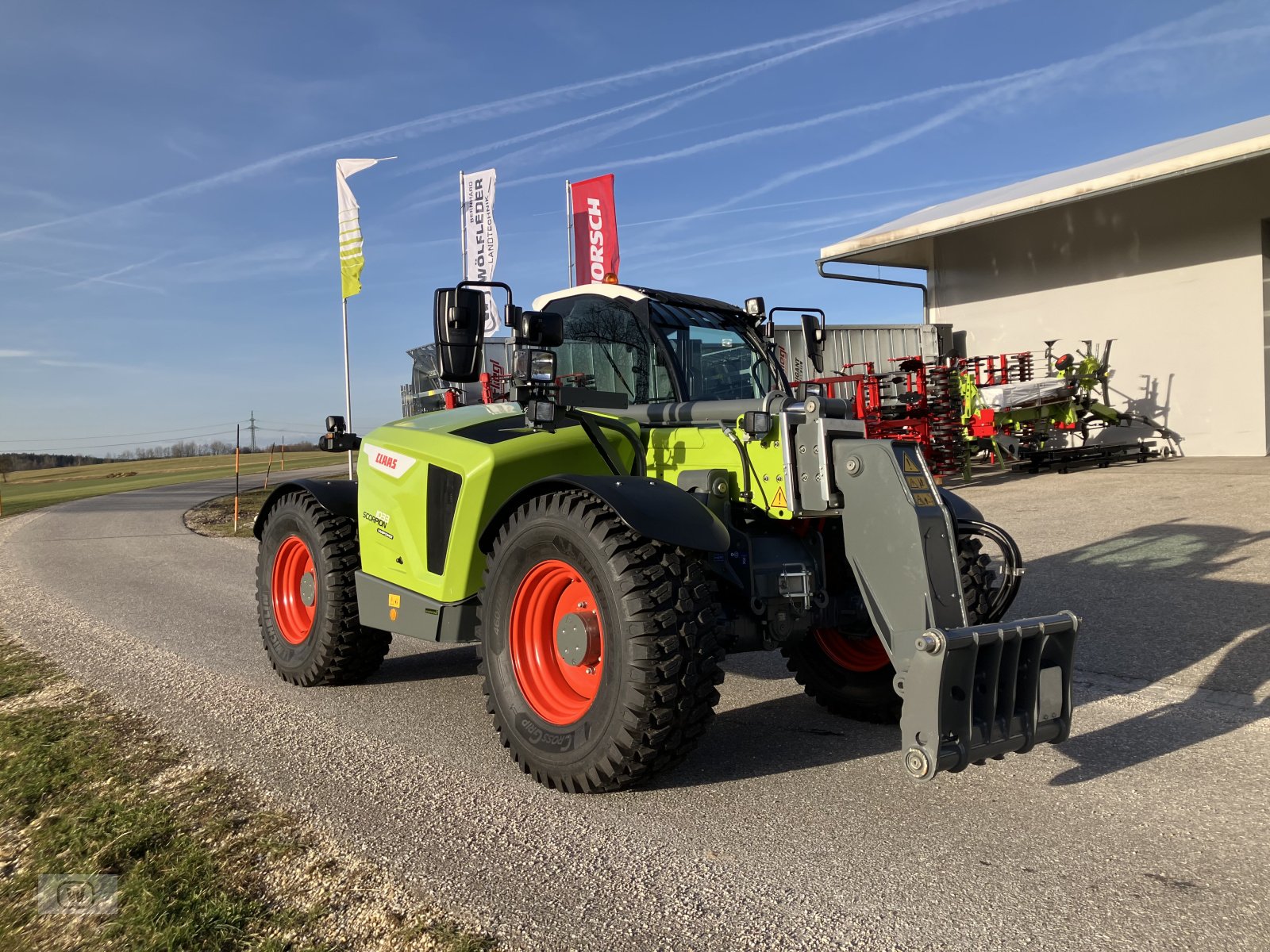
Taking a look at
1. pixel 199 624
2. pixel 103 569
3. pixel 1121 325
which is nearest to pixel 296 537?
pixel 199 624

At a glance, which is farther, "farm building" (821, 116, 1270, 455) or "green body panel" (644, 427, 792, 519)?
"farm building" (821, 116, 1270, 455)

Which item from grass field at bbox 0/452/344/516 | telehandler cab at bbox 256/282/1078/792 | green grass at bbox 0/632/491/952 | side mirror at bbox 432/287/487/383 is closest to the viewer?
green grass at bbox 0/632/491/952

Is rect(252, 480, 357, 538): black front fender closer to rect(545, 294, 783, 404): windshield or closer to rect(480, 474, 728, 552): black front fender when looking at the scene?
rect(545, 294, 783, 404): windshield

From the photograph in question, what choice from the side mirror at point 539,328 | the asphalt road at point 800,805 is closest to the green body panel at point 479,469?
the side mirror at point 539,328

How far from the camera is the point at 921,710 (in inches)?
122

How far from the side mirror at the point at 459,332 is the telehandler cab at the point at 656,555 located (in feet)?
0.04

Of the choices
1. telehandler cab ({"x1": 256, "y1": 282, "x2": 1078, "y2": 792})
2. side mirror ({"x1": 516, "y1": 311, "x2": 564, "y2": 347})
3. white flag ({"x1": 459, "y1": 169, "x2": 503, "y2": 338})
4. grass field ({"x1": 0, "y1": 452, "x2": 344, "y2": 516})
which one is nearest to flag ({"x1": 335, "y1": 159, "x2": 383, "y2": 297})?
white flag ({"x1": 459, "y1": 169, "x2": 503, "y2": 338})

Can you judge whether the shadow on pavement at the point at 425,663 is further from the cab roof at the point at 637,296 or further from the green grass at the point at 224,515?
the green grass at the point at 224,515

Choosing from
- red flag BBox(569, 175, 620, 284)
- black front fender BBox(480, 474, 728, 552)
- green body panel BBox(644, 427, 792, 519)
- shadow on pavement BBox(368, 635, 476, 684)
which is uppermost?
red flag BBox(569, 175, 620, 284)

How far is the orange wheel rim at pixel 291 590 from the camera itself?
585 centimetres

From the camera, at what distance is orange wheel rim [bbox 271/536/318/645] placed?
5852 mm

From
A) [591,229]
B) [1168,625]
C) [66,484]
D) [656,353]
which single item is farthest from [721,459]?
[66,484]

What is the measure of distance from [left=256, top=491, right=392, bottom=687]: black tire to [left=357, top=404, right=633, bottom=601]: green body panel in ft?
0.64

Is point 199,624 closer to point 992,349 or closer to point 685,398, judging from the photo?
point 685,398
